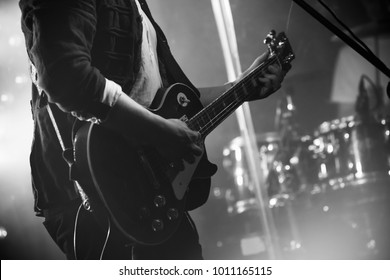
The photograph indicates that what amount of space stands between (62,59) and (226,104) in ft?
2.00

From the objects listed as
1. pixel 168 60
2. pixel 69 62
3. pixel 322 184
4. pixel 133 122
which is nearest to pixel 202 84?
pixel 168 60

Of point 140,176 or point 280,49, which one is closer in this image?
point 140,176

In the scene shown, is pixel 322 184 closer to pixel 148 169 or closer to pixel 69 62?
pixel 148 169

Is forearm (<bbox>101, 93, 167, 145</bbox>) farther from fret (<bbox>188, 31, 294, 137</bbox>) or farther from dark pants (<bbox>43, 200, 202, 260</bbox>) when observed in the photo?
dark pants (<bbox>43, 200, 202, 260</bbox>)

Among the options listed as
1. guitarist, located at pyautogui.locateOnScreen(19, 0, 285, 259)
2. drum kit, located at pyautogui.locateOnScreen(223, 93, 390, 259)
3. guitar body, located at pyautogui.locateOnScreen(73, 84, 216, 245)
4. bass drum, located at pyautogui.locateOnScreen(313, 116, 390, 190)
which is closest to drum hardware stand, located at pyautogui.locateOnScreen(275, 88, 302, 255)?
drum kit, located at pyautogui.locateOnScreen(223, 93, 390, 259)

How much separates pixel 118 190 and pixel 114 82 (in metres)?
0.33

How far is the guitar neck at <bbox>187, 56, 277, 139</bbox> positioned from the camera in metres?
1.42

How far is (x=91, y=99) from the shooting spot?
3.86ft

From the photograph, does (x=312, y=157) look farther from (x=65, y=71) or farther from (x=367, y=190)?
(x=65, y=71)

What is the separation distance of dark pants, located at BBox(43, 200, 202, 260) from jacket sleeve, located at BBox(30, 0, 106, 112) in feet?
1.15

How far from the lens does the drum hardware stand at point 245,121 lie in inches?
76.4

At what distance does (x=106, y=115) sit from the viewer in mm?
1209

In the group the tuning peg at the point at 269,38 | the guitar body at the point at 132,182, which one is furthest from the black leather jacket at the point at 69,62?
the tuning peg at the point at 269,38

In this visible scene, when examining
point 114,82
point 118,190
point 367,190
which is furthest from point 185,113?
point 367,190
